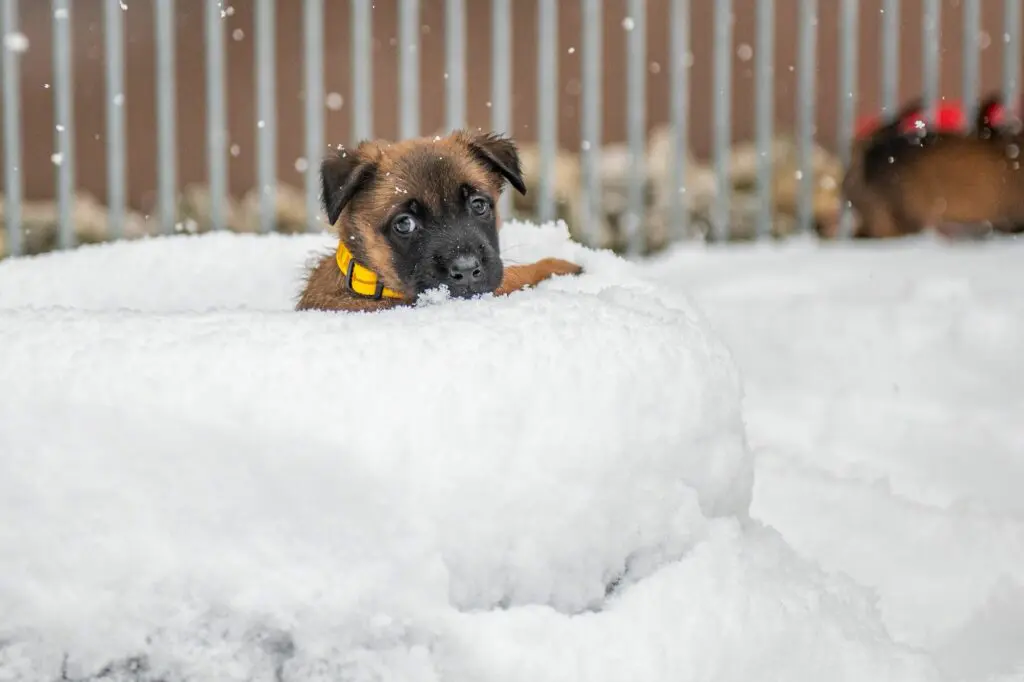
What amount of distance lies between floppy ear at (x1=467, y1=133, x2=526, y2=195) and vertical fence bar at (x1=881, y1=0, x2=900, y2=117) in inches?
224

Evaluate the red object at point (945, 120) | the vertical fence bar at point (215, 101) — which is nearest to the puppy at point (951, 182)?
the red object at point (945, 120)

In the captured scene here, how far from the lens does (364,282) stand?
3057 mm

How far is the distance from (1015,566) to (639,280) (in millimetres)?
1563

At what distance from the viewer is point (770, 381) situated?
16.1ft

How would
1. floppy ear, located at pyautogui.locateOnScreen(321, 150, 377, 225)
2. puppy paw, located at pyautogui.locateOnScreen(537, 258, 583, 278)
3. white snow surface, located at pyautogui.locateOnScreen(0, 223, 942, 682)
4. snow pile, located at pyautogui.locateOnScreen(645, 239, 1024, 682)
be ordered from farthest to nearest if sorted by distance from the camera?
snow pile, located at pyautogui.locateOnScreen(645, 239, 1024, 682), puppy paw, located at pyautogui.locateOnScreen(537, 258, 583, 278), floppy ear, located at pyautogui.locateOnScreen(321, 150, 377, 225), white snow surface, located at pyautogui.locateOnScreen(0, 223, 942, 682)

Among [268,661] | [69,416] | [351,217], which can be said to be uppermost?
[351,217]

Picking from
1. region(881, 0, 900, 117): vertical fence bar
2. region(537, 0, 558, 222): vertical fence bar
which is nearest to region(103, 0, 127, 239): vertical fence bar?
region(537, 0, 558, 222): vertical fence bar

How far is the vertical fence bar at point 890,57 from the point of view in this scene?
27.0ft

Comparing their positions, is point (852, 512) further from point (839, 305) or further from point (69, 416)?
point (69, 416)

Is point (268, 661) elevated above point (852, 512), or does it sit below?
above

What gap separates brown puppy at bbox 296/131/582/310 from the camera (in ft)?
9.70

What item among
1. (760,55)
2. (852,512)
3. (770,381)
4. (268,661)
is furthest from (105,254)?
(760,55)

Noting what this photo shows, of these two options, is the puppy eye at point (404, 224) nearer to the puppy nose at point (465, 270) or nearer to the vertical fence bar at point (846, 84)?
the puppy nose at point (465, 270)

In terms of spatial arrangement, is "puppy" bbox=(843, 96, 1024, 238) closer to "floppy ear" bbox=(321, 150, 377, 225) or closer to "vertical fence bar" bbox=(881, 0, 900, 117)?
"vertical fence bar" bbox=(881, 0, 900, 117)
